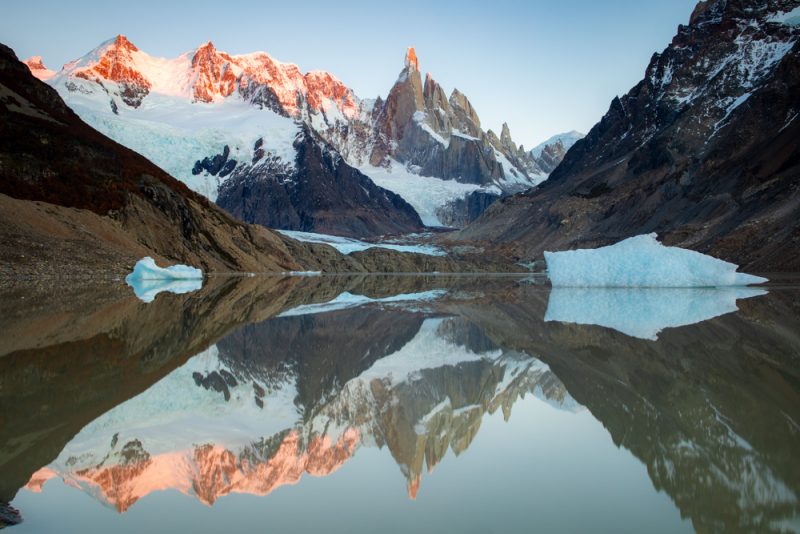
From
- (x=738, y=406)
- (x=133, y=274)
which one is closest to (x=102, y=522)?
(x=738, y=406)

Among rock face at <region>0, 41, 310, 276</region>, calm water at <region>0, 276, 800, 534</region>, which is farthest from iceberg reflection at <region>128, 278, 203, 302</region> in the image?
calm water at <region>0, 276, 800, 534</region>

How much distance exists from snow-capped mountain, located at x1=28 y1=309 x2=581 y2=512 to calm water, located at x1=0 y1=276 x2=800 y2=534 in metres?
0.03

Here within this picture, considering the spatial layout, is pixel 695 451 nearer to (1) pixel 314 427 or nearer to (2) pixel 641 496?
(2) pixel 641 496

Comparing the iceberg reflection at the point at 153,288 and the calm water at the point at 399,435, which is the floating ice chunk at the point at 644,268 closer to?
the iceberg reflection at the point at 153,288

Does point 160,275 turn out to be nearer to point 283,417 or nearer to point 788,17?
point 283,417

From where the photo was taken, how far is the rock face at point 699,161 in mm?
67062

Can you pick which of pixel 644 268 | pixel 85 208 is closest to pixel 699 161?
pixel 644 268

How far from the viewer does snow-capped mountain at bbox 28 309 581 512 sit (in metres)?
4.78

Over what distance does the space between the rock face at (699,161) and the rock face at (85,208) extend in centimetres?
5291

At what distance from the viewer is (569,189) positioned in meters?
130

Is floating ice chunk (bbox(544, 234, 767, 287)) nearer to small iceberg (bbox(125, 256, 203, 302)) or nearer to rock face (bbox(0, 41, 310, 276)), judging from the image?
small iceberg (bbox(125, 256, 203, 302))

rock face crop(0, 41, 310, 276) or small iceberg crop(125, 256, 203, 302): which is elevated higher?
rock face crop(0, 41, 310, 276)

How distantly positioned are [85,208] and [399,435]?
57.0 metres

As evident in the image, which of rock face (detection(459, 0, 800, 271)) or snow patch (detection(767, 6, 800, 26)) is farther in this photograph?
snow patch (detection(767, 6, 800, 26))
